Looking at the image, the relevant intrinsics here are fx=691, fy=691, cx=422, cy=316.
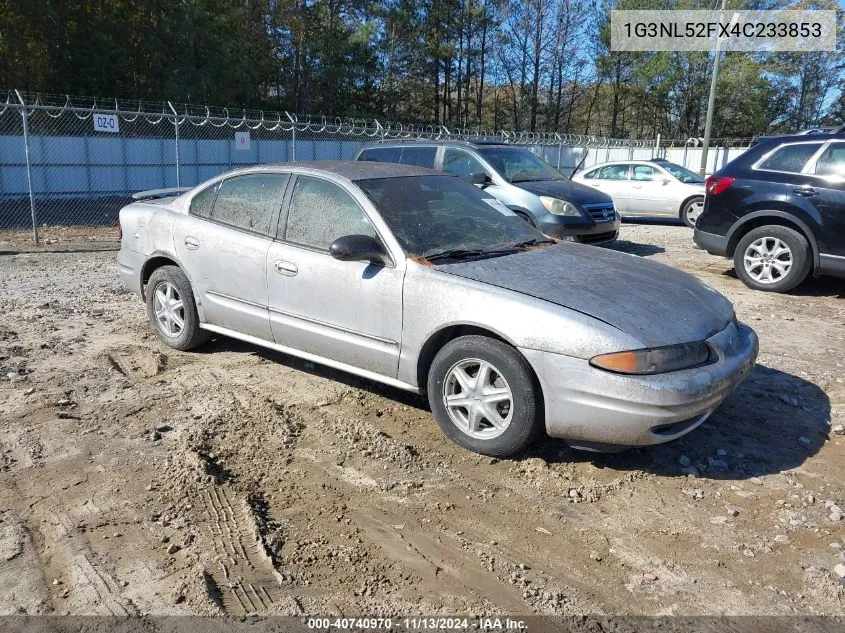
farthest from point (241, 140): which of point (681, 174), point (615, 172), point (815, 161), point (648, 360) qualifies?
point (648, 360)

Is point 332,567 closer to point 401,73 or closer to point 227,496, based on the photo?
→ point 227,496

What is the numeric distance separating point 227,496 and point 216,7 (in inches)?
1315

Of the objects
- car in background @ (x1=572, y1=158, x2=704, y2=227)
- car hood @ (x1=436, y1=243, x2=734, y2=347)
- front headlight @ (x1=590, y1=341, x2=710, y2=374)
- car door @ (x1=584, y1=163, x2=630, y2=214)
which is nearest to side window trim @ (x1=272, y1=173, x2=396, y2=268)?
car hood @ (x1=436, y1=243, x2=734, y2=347)

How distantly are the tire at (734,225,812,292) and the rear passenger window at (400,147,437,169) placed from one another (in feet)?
14.4

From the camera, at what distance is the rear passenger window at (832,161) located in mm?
7617

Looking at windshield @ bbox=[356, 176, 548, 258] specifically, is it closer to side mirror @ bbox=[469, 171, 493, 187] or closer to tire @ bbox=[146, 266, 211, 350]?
tire @ bbox=[146, 266, 211, 350]

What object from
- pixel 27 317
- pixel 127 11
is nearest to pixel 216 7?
pixel 127 11

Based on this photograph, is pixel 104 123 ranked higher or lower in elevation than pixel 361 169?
higher

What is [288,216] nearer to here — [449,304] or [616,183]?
[449,304]

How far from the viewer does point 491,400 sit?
12.5 feet

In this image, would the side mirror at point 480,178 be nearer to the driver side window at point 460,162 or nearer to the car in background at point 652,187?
the driver side window at point 460,162

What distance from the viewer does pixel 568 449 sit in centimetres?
405

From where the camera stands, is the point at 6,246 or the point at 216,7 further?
the point at 216,7

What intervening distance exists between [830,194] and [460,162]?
4.78 m
